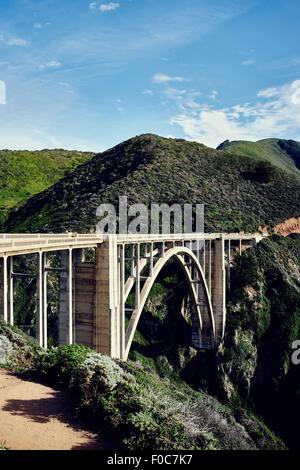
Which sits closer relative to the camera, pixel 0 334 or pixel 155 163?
pixel 0 334

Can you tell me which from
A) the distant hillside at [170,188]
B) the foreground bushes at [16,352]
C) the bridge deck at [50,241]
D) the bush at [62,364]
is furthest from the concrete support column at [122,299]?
the distant hillside at [170,188]

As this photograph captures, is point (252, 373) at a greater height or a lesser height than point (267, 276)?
lesser

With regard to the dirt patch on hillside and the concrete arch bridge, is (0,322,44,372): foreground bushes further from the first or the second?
the dirt patch on hillside

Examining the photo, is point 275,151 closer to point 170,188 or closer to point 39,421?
point 170,188

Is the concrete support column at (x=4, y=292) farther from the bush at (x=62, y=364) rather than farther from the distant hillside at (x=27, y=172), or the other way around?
the distant hillside at (x=27, y=172)

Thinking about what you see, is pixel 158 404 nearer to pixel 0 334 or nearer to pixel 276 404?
pixel 0 334
